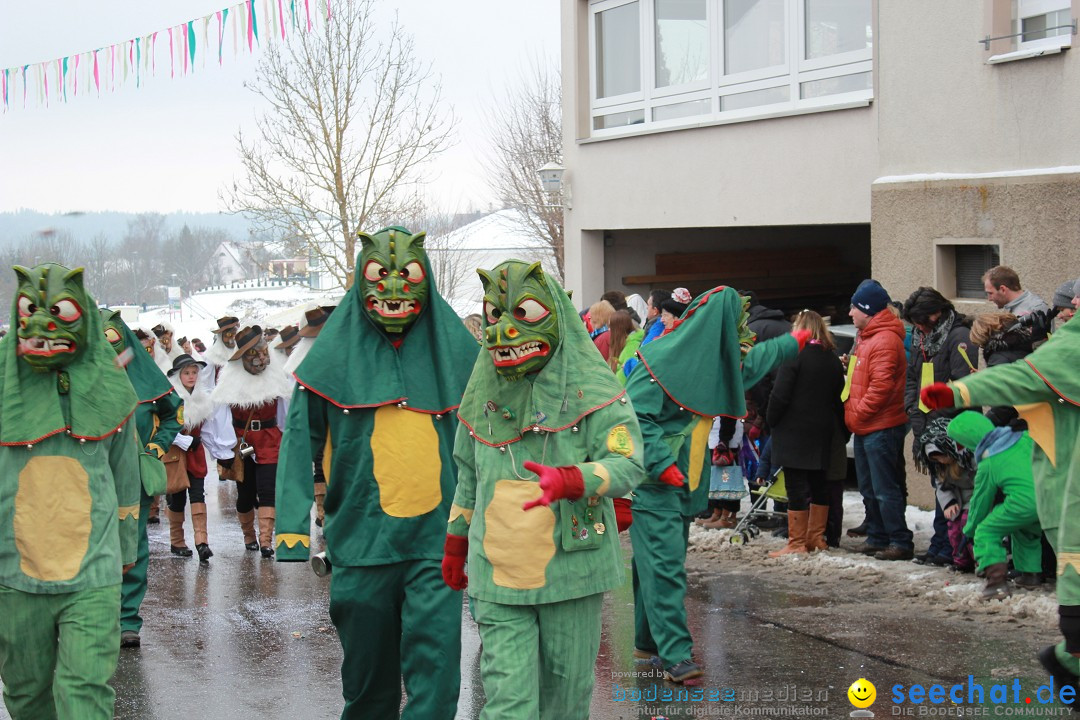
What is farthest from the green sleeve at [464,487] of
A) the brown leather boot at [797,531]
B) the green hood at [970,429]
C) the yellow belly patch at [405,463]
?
the brown leather boot at [797,531]

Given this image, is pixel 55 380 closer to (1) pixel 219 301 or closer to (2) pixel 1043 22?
(2) pixel 1043 22

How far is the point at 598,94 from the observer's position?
56.3 ft

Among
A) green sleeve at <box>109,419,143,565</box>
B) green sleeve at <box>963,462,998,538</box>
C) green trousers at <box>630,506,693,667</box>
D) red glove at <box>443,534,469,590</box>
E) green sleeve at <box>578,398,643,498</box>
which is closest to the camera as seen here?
green sleeve at <box>578,398,643,498</box>

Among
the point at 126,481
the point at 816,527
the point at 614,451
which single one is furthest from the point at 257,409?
the point at 614,451

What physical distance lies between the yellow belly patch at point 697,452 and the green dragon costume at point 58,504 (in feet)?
9.62

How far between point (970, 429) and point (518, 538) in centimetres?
455

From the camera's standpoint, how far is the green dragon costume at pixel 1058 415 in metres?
5.04

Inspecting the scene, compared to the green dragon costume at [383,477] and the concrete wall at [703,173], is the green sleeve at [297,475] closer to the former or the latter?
the green dragon costume at [383,477]

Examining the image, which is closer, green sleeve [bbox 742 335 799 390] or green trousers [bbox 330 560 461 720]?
green trousers [bbox 330 560 461 720]

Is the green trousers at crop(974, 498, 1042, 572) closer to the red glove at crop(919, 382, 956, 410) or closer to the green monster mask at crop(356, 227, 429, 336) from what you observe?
the red glove at crop(919, 382, 956, 410)

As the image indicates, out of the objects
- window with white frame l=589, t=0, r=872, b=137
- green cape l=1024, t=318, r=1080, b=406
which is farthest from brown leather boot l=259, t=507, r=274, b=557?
green cape l=1024, t=318, r=1080, b=406

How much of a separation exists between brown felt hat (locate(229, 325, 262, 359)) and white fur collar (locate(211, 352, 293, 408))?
104 millimetres

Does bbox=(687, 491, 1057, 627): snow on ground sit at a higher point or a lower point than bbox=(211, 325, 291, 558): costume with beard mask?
lower

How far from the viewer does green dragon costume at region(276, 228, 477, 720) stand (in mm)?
5340
